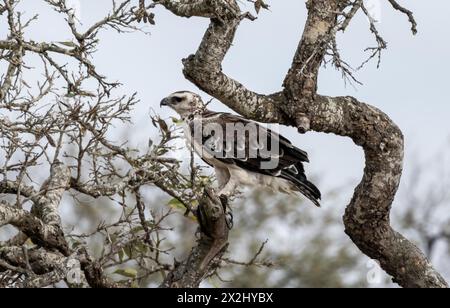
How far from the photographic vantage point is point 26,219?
217 inches

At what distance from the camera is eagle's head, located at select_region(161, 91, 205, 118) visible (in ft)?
24.4

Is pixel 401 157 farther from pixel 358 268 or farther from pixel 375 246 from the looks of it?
pixel 358 268

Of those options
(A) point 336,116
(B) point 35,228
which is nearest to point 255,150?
(A) point 336,116

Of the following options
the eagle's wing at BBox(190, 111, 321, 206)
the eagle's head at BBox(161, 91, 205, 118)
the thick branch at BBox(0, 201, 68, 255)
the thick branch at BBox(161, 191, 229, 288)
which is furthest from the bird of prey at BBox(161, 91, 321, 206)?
the thick branch at BBox(0, 201, 68, 255)

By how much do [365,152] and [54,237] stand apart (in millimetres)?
1755

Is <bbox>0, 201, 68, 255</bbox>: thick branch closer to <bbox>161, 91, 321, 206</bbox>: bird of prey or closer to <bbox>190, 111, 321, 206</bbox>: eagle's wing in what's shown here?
<bbox>161, 91, 321, 206</bbox>: bird of prey

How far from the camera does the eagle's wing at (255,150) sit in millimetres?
6883

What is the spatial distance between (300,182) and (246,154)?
41 cm

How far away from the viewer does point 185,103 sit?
747 cm

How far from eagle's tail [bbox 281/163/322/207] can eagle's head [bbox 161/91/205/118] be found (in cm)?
86

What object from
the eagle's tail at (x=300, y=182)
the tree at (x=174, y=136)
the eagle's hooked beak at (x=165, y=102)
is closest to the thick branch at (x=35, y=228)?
the tree at (x=174, y=136)

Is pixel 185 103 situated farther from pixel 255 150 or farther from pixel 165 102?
pixel 255 150
